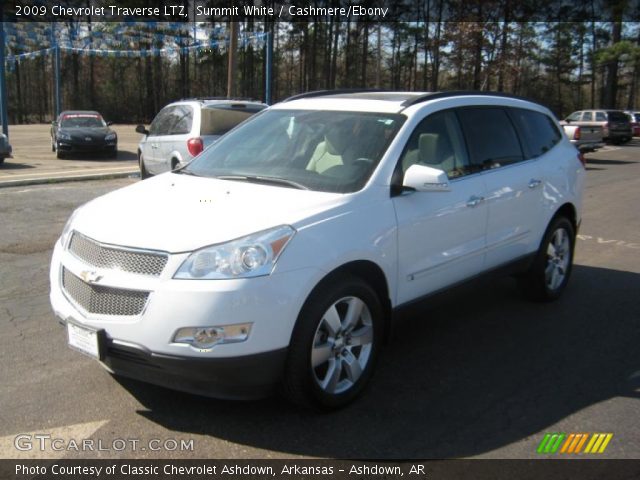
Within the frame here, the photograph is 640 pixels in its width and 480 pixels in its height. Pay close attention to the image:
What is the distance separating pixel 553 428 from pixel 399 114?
217 cm

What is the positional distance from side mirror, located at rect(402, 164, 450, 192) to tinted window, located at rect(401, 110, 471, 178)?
0.64 feet

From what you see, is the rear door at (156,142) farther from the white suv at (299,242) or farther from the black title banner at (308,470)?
the black title banner at (308,470)

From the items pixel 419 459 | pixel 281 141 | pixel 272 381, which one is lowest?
pixel 419 459

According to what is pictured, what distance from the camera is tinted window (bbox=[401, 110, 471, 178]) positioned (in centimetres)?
423

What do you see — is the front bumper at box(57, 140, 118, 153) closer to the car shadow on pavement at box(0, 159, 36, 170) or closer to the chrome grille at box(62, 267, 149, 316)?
the car shadow on pavement at box(0, 159, 36, 170)

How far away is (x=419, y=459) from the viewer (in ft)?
10.4

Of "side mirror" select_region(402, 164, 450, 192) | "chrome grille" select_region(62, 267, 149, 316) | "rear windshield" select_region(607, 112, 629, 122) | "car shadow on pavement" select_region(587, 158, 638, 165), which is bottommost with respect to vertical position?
"car shadow on pavement" select_region(587, 158, 638, 165)

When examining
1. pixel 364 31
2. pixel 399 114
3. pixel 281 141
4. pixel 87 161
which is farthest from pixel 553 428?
pixel 364 31

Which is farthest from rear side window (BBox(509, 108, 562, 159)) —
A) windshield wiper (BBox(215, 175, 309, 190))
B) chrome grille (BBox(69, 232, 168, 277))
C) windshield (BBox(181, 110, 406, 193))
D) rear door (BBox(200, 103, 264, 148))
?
rear door (BBox(200, 103, 264, 148))

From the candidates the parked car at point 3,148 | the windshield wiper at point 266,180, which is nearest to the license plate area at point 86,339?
the windshield wiper at point 266,180

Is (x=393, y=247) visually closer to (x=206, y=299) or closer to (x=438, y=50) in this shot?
(x=206, y=299)

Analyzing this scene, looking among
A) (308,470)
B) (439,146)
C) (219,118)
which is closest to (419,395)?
(308,470)

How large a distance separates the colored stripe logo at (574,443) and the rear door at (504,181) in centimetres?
164

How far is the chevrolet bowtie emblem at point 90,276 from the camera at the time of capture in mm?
3316
